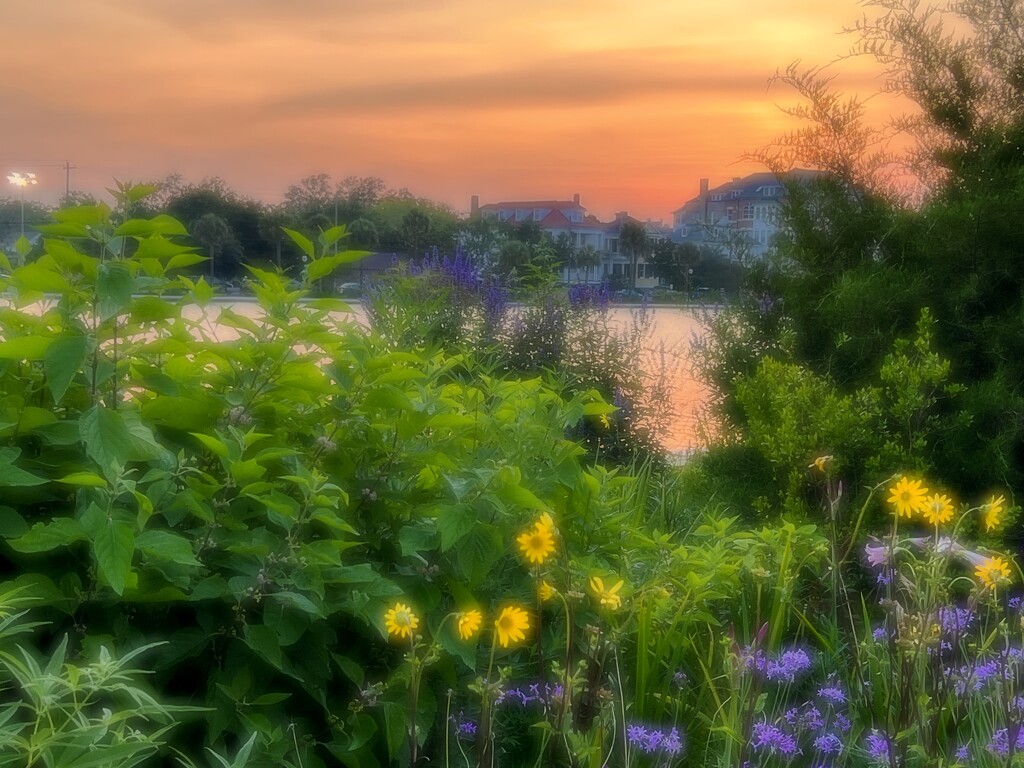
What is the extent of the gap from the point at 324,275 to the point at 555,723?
109cm

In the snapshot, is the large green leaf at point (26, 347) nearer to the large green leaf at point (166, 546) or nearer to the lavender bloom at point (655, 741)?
the large green leaf at point (166, 546)

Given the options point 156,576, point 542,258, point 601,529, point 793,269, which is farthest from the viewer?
point 542,258

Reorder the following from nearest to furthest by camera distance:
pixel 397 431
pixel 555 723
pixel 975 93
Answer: pixel 555 723, pixel 397 431, pixel 975 93

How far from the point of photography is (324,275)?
2.04 metres

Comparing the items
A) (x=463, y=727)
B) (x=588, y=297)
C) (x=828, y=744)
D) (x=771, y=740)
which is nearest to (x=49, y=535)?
(x=463, y=727)

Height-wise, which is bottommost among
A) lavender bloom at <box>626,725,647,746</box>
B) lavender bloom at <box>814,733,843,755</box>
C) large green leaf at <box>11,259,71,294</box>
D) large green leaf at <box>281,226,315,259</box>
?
lavender bloom at <box>814,733,843,755</box>

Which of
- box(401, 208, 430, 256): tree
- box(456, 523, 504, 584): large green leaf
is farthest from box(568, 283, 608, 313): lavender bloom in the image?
box(401, 208, 430, 256): tree

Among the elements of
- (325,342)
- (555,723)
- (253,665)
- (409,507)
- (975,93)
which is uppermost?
(975,93)

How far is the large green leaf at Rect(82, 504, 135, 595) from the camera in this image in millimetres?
1462

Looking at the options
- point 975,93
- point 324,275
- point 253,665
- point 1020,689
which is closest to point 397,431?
point 324,275

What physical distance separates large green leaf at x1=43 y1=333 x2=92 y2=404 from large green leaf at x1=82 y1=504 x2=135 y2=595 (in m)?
0.21

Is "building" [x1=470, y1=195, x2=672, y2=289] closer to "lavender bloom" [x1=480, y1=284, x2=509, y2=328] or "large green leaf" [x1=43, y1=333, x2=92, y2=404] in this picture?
"lavender bloom" [x1=480, y1=284, x2=509, y2=328]

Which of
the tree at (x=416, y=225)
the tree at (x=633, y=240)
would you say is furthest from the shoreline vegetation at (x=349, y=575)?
the tree at (x=633, y=240)

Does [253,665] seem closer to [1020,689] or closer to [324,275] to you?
[324,275]
